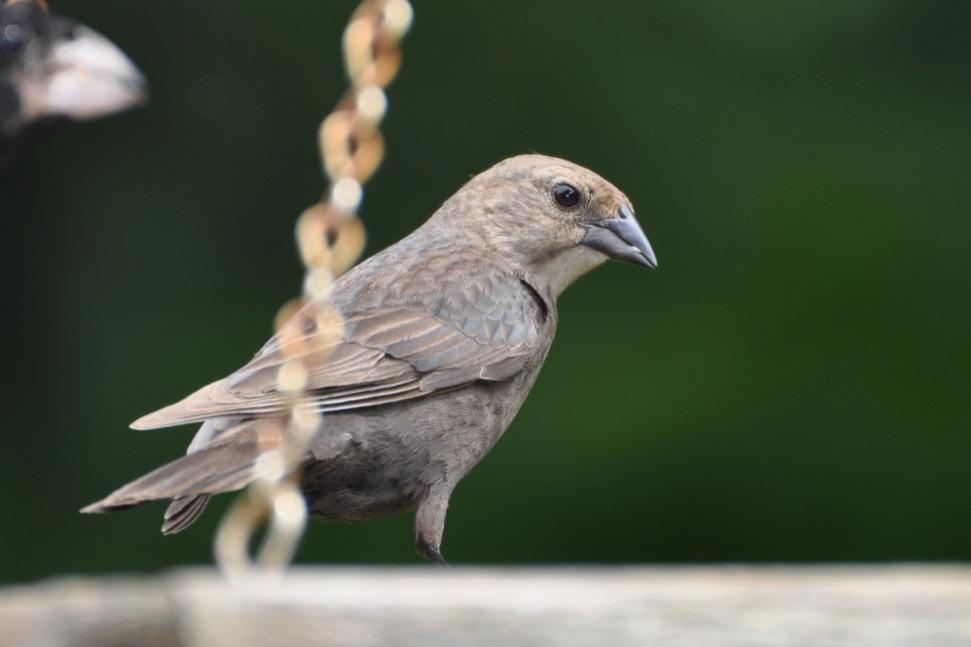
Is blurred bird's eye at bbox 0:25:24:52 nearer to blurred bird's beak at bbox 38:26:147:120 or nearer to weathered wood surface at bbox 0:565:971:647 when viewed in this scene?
blurred bird's beak at bbox 38:26:147:120

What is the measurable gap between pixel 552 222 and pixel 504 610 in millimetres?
1795

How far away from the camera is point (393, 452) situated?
9.03 feet

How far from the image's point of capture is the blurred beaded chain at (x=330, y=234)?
7.15 ft

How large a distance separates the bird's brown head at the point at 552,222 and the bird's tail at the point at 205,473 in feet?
2.81

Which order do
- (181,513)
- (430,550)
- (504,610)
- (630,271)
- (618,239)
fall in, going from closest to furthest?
(504,610), (181,513), (430,550), (618,239), (630,271)

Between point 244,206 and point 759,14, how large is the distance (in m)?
1.81

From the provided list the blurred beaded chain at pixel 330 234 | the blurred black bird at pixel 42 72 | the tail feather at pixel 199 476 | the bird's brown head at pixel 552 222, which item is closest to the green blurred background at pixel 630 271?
the blurred black bird at pixel 42 72

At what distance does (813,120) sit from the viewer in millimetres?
5527

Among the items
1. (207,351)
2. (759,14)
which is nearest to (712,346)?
(759,14)

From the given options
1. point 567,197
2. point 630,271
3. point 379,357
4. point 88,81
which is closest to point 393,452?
point 379,357

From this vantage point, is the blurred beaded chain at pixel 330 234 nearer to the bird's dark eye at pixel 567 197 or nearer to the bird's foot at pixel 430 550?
the bird's foot at pixel 430 550

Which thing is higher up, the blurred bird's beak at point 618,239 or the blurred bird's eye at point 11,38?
the blurred bird's eye at point 11,38

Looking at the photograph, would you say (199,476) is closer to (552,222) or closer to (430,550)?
(430,550)

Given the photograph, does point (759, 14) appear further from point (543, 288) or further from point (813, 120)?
point (543, 288)
